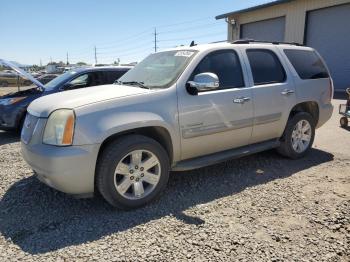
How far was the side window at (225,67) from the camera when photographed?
4.41 metres

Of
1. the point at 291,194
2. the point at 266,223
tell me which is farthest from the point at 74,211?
the point at 291,194

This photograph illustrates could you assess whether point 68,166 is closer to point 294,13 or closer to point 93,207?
point 93,207

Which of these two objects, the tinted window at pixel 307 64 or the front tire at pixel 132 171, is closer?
the front tire at pixel 132 171

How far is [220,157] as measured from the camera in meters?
4.52

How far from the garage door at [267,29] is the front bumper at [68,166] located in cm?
1729

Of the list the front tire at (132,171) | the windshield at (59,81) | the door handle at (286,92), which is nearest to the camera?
the front tire at (132,171)

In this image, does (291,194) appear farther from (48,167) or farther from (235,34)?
(235,34)

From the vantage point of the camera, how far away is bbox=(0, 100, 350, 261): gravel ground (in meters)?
3.01

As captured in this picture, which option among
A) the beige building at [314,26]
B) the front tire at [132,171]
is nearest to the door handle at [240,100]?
the front tire at [132,171]

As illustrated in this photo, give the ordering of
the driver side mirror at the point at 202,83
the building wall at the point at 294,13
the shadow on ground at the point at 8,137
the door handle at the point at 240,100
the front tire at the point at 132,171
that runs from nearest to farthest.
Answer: the front tire at the point at 132,171 → the driver side mirror at the point at 202,83 → the door handle at the point at 240,100 → the shadow on ground at the point at 8,137 → the building wall at the point at 294,13

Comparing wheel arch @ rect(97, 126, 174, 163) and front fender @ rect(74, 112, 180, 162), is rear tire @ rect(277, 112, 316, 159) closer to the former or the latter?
wheel arch @ rect(97, 126, 174, 163)

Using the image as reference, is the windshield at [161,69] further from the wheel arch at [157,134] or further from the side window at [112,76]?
the side window at [112,76]

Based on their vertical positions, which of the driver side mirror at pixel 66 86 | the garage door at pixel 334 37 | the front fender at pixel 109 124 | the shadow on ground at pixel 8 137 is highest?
the garage door at pixel 334 37

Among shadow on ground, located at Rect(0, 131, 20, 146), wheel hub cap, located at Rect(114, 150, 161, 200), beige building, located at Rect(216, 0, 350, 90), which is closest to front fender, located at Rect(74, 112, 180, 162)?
wheel hub cap, located at Rect(114, 150, 161, 200)
